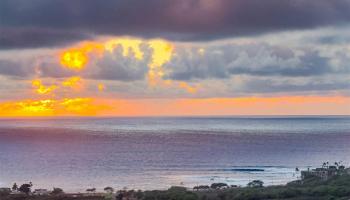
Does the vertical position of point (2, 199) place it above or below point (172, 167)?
below

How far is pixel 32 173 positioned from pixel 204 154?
57.2 metres

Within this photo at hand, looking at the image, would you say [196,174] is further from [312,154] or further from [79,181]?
[312,154]

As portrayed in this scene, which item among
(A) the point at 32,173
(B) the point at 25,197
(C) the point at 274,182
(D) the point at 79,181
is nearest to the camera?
(B) the point at 25,197

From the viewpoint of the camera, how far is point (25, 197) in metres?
63.0

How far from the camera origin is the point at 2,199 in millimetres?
60688

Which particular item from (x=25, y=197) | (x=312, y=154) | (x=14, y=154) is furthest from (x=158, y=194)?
(x=14, y=154)

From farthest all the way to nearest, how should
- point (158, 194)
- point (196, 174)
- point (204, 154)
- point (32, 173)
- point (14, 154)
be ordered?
point (14, 154), point (204, 154), point (32, 173), point (196, 174), point (158, 194)

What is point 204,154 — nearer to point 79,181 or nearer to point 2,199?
point 79,181

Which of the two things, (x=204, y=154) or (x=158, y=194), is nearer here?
(x=158, y=194)

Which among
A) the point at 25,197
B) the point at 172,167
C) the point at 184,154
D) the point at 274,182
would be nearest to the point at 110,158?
the point at 184,154

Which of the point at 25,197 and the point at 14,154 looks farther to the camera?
the point at 14,154

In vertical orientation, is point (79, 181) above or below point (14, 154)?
below

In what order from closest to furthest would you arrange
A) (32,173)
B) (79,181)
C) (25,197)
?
(25,197) < (79,181) < (32,173)

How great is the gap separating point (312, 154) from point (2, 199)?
11470 centimetres
